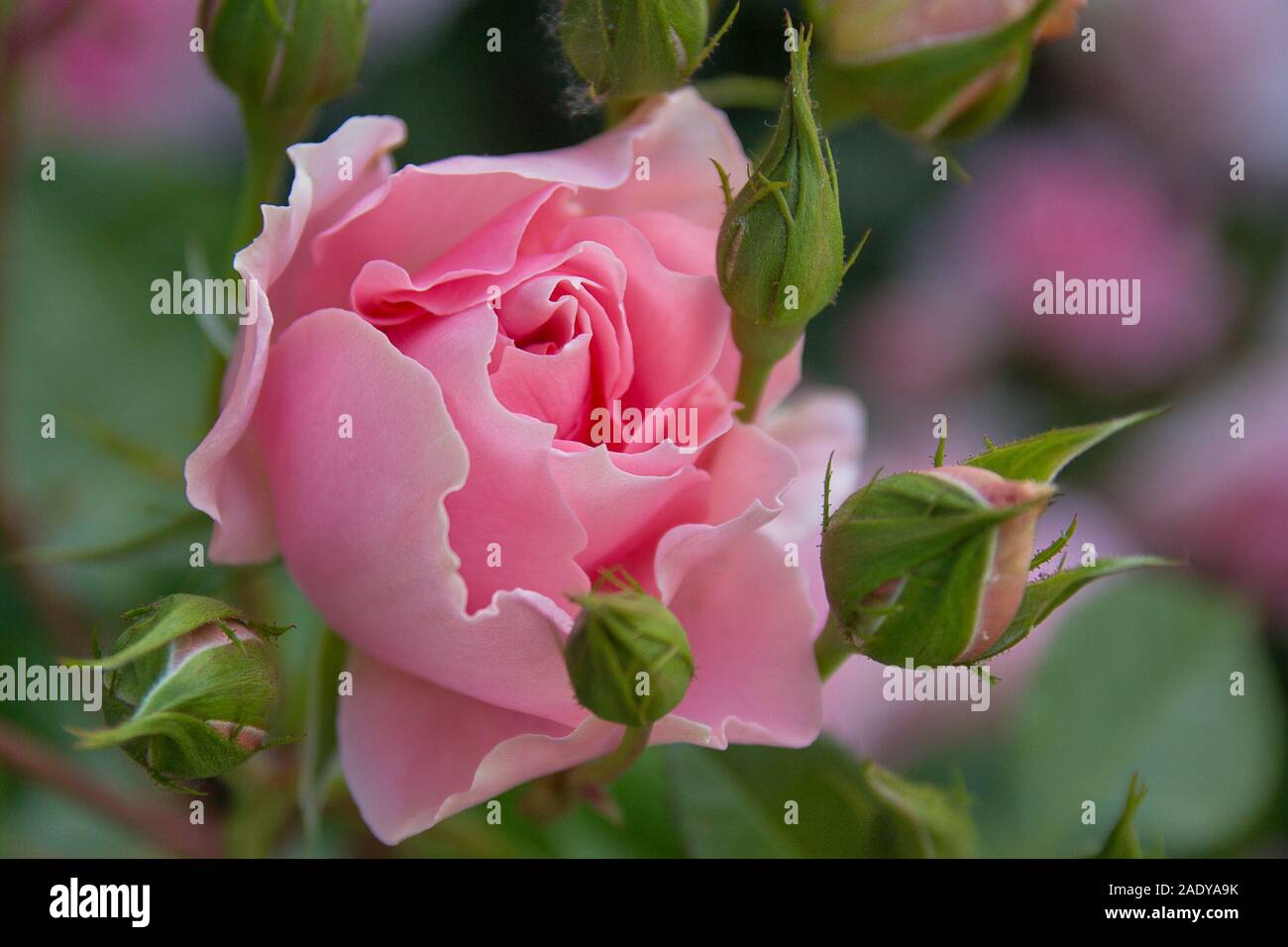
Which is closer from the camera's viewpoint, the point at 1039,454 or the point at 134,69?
the point at 1039,454

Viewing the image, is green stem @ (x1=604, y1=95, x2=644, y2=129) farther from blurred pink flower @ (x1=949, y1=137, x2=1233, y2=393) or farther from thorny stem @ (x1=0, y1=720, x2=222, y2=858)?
blurred pink flower @ (x1=949, y1=137, x2=1233, y2=393)

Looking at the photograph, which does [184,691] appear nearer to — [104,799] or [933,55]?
[104,799]

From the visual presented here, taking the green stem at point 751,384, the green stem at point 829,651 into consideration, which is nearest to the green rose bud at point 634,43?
the green stem at point 751,384

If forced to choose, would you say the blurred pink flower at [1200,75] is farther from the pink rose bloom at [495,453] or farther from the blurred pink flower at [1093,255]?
the pink rose bloom at [495,453]

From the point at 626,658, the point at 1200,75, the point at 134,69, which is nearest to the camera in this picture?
the point at 626,658

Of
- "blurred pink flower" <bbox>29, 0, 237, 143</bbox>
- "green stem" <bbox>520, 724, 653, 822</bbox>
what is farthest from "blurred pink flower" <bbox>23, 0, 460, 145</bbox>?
"green stem" <bbox>520, 724, 653, 822</bbox>

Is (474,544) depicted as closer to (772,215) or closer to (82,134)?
(772,215)

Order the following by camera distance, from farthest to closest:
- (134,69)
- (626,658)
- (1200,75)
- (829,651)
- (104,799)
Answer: (1200,75) → (134,69) → (104,799) → (829,651) → (626,658)

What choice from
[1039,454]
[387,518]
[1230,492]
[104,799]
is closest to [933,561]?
[1039,454]

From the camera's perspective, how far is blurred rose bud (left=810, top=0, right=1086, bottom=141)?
572 millimetres

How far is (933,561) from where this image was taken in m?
0.44

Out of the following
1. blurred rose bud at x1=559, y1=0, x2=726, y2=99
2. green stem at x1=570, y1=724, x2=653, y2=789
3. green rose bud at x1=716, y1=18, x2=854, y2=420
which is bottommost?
green stem at x1=570, y1=724, x2=653, y2=789

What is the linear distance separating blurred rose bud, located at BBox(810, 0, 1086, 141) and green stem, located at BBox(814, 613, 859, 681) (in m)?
0.24
